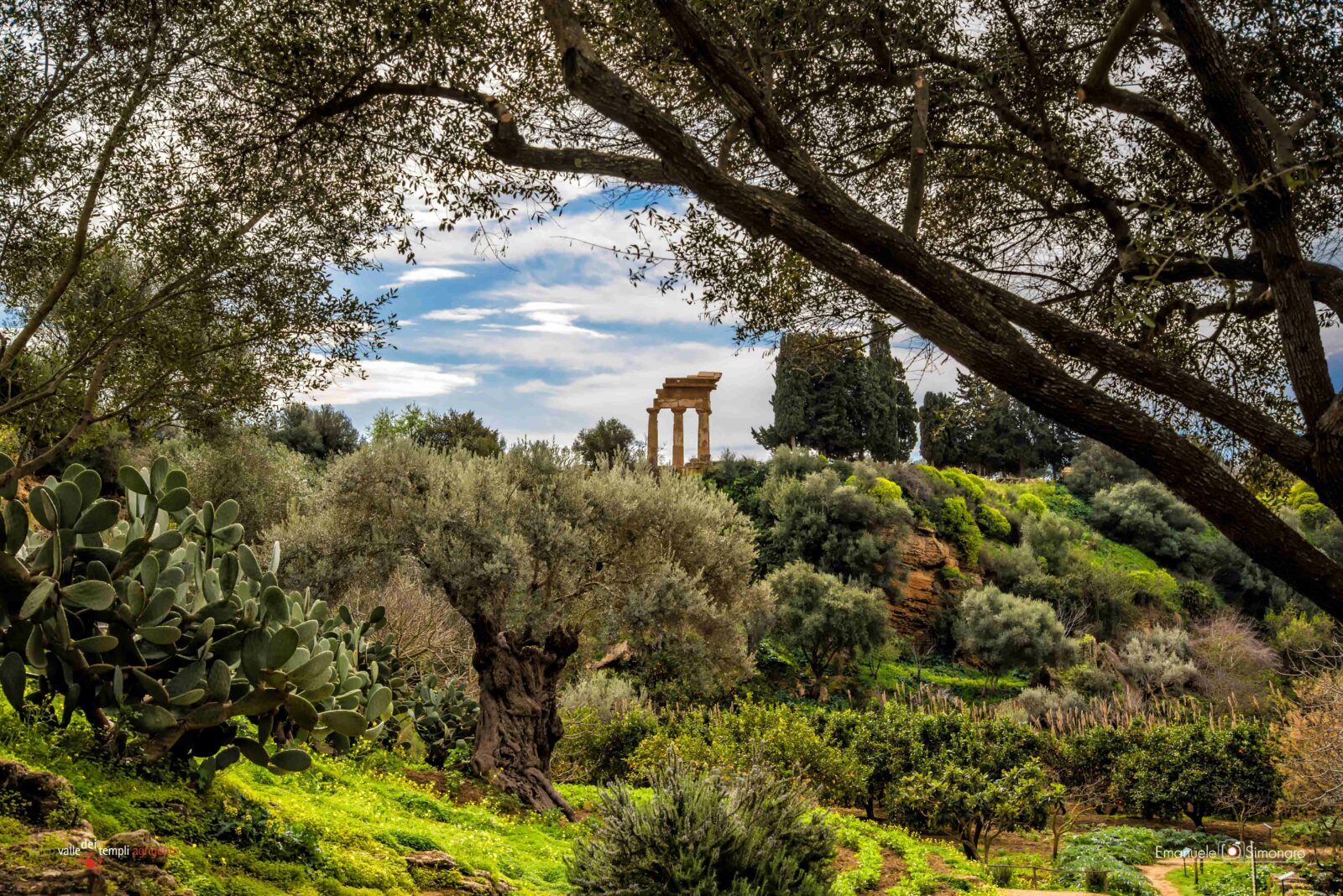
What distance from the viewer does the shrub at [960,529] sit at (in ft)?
102

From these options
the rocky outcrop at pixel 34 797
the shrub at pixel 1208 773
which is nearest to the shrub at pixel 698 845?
the rocky outcrop at pixel 34 797

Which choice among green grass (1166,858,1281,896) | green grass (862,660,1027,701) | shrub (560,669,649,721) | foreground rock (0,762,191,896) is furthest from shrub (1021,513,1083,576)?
foreground rock (0,762,191,896)

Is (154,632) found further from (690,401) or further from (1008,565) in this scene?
(690,401)

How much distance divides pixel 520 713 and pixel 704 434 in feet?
93.5

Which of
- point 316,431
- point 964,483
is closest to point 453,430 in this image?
point 316,431

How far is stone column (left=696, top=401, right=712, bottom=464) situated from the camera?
37.5m

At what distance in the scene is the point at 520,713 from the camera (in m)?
9.96

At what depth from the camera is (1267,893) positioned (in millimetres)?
9680

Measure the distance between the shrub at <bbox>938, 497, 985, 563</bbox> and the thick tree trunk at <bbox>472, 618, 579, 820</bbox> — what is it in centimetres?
2308

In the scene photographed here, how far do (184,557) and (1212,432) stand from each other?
8.74 metres

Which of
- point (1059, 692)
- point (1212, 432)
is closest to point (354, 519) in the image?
point (1212, 432)

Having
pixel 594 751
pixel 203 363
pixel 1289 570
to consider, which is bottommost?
pixel 594 751

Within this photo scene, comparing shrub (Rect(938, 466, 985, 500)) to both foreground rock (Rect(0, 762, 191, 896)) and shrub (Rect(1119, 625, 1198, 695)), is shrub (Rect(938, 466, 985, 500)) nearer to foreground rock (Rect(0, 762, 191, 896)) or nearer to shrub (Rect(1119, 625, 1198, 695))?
shrub (Rect(1119, 625, 1198, 695))

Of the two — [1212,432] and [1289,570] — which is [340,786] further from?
[1212,432]
